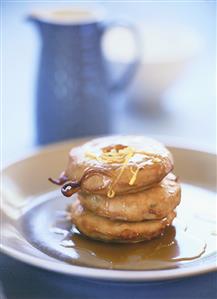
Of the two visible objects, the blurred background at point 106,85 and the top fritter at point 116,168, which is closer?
the top fritter at point 116,168

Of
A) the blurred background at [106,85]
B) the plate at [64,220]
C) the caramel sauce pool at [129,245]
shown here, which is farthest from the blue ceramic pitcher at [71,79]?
the caramel sauce pool at [129,245]

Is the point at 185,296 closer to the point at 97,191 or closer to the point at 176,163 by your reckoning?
the point at 97,191

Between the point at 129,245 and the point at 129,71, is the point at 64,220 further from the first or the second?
the point at 129,71

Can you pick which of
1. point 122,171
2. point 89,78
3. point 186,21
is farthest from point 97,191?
point 186,21

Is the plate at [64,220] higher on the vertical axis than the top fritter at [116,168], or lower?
lower

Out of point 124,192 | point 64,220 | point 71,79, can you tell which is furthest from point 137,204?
point 71,79

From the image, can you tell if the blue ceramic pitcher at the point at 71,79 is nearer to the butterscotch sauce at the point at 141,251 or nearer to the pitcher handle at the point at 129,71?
the pitcher handle at the point at 129,71

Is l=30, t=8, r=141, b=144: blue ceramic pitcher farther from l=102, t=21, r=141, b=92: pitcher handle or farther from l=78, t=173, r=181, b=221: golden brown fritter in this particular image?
l=78, t=173, r=181, b=221: golden brown fritter
